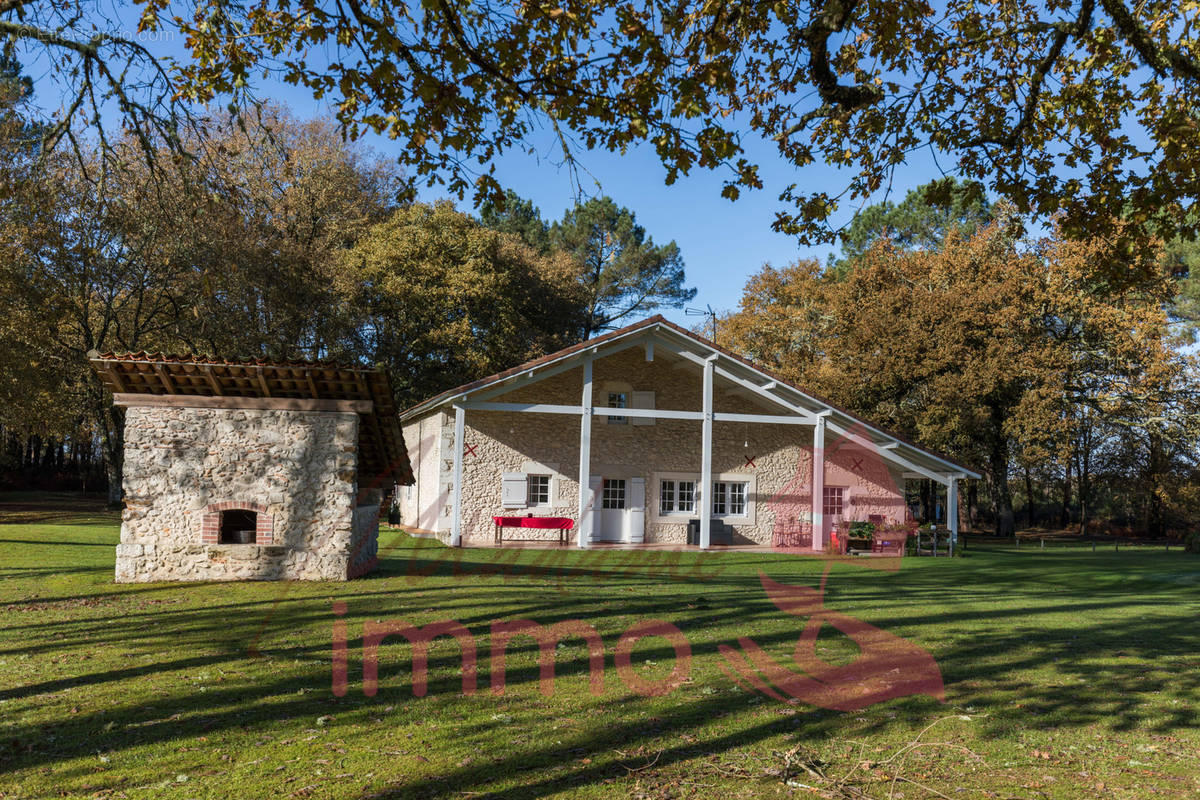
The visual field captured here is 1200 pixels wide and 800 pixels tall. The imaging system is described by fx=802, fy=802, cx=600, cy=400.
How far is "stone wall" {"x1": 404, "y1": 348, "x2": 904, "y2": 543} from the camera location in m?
20.0

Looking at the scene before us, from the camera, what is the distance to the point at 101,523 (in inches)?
861

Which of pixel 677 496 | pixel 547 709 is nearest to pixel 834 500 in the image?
pixel 677 496

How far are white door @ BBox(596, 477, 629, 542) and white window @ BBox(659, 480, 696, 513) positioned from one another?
43.0 inches

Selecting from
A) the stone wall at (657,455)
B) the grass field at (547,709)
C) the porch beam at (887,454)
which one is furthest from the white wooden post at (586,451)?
the grass field at (547,709)

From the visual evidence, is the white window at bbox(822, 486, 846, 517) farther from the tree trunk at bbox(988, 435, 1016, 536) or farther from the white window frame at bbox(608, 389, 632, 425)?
the tree trunk at bbox(988, 435, 1016, 536)

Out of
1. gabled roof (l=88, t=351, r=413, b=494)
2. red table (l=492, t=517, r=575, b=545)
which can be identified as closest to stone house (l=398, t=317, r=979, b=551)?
red table (l=492, t=517, r=575, b=545)

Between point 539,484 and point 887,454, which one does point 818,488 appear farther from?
point 539,484

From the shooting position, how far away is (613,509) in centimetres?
2109

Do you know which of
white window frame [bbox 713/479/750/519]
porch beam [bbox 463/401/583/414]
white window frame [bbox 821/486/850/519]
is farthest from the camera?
white window frame [bbox 821/486/850/519]

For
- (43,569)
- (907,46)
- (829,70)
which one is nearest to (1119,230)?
(907,46)

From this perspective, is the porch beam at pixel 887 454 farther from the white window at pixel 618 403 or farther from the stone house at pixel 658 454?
the white window at pixel 618 403

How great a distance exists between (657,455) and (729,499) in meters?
2.39

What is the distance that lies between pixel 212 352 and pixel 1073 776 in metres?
26.3

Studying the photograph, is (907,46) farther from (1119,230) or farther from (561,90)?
(561,90)
